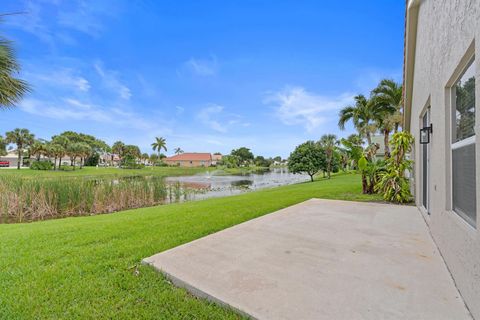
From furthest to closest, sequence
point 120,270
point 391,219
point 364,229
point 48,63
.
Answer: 1. point 48,63
2. point 391,219
3. point 364,229
4. point 120,270

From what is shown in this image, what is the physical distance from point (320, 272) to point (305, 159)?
1886cm

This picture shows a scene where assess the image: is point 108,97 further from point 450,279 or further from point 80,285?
point 450,279

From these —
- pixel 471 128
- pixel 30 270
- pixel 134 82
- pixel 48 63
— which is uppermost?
pixel 134 82

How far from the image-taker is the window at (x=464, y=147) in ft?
6.69

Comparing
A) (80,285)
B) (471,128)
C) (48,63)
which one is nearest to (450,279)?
(471,128)

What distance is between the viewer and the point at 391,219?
464cm

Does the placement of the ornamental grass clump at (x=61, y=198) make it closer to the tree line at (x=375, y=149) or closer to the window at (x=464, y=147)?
the tree line at (x=375, y=149)

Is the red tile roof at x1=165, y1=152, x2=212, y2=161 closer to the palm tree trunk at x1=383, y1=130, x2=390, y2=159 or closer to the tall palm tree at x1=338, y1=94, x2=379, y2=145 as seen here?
the tall palm tree at x1=338, y1=94, x2=379, y2=145

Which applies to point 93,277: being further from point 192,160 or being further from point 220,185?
point 192,160

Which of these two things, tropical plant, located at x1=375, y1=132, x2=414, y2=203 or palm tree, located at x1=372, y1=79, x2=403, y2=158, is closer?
tropical plant, located at x1=375, y1=132, x2=414, y2=203

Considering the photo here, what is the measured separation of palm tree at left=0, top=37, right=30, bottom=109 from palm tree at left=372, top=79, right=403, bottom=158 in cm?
1682

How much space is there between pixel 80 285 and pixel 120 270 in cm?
39

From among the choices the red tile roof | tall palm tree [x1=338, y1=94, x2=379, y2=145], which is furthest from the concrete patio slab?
the red tile roof

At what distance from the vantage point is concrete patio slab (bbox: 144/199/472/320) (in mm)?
1783
